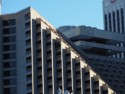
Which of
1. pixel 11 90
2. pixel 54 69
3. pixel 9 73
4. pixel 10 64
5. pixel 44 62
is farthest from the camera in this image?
pixel 10 64

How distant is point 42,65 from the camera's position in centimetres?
19038

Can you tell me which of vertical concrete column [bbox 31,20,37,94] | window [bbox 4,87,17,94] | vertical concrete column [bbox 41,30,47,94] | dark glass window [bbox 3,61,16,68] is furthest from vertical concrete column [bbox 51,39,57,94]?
dark glass window [bbox 3,61,16,68]

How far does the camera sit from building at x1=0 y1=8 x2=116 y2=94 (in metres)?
183

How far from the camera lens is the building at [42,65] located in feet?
600

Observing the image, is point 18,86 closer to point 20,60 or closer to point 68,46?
point 20,60

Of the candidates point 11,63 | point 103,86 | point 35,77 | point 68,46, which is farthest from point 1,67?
point 103,86

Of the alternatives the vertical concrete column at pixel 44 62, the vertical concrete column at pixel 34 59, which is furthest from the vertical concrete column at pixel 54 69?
the vertical concrete column at pixel 34 59

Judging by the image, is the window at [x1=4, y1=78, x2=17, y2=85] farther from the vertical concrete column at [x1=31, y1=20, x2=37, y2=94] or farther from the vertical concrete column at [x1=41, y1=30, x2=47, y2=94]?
the vertical concrete column at [x1=41, y1=30, x2=47, y2=94]

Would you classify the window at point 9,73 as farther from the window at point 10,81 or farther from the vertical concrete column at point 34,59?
the vertical concrete column at point 34,59

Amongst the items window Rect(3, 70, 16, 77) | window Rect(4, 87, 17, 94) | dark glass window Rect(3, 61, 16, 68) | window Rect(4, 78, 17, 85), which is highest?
dark glass window Rect(3, 61, 16, 68)

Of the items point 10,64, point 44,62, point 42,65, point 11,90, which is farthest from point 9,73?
point 44,62

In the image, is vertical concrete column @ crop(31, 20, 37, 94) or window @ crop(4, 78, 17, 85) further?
window @ crop(4, 78, 17, 85)

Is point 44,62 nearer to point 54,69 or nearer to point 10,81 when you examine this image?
point 54,69

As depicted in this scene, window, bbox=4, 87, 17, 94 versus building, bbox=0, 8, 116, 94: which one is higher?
building, bbox=0, 8, 116, 94
